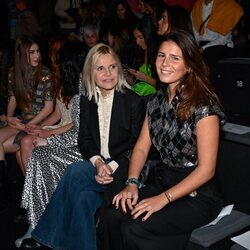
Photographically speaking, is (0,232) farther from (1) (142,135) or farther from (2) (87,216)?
(1) (142,135)

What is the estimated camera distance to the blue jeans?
2.41 metres

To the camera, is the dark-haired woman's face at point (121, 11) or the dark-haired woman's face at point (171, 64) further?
the dark-haired woman's face at point (121, 11)

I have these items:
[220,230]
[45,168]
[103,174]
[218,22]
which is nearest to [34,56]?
[45,168]

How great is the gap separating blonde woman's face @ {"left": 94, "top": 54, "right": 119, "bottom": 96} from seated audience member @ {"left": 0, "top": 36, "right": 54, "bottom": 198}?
2.74 ft

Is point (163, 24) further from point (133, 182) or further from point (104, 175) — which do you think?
point (133, 182)

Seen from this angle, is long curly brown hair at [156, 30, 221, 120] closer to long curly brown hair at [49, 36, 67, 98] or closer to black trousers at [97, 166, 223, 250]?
black trousers at [97, 166, 223, 250]

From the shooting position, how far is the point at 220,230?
205 cm

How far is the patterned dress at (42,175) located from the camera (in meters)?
2.91

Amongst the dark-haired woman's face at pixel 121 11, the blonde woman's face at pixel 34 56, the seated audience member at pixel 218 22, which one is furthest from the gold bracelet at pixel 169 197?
the dark-haired woman's face at pixel 121 11

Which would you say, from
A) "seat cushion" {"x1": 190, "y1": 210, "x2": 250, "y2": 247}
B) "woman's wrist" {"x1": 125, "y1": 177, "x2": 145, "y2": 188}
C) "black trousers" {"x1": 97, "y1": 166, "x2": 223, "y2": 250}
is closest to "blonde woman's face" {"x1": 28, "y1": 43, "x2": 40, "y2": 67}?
"woman's wrist" {"x1": 125, "y1": 177, "x2": 145, "y2": 188}

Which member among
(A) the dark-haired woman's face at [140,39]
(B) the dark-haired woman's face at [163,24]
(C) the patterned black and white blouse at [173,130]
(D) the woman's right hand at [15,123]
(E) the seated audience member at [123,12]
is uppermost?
(E) the seated audience member at [123,12]

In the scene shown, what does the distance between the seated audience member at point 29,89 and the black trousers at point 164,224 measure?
58.1 inches

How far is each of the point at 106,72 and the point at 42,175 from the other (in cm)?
77

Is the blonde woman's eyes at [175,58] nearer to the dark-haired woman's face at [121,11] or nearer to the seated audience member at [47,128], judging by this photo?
the seated audience member at [47,128]
